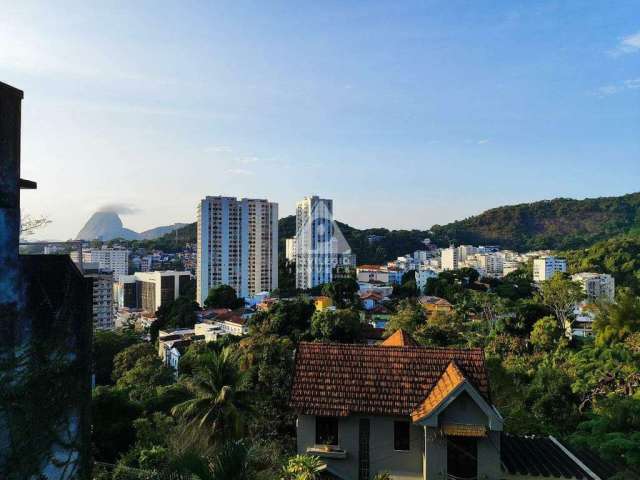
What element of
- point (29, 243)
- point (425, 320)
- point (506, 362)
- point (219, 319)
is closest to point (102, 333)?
point (219, 319)

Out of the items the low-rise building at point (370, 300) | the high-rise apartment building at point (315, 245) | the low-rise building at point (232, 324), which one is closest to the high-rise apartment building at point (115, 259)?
the high-rise apartment building at point (315, 245)

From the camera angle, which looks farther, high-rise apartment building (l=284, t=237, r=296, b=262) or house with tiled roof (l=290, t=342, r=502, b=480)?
high-rise apartment building (l=284, t=237, r=296, b=262)

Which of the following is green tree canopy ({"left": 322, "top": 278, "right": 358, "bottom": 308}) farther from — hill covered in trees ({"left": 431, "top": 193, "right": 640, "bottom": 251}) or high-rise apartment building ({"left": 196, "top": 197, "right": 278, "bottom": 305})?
hill covered in trees ({"left": 431, "top": 193, "right": 640, "bottom": 251})

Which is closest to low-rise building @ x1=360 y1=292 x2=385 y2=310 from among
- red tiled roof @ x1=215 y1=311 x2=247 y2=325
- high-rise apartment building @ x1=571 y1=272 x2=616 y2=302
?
red tiled roof @ x1=215 y1=311 x2=247 y2=325

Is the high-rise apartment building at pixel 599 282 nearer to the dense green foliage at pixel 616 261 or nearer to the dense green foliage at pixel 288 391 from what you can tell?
the dense green foliage at pixel 616 261

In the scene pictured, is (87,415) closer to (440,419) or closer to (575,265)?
(440,419)

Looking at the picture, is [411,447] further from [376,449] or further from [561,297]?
[561,297]
